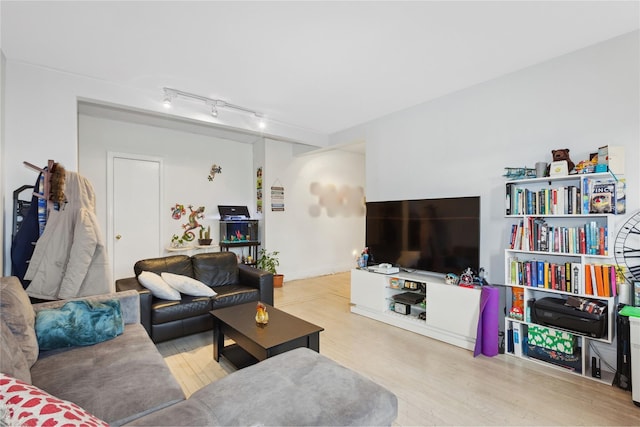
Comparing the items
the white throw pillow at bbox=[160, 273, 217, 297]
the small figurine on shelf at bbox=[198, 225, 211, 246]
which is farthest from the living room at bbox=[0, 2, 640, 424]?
the white throw pillow at bbox=[160, 273, 217, 297]

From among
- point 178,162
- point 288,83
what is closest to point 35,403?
point 288,83

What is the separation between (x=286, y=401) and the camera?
50.3 inches

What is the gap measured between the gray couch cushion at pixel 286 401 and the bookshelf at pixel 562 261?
1.91 m

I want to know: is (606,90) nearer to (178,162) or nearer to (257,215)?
(257,215)

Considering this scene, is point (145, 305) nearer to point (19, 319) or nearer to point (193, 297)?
point (193, 297)

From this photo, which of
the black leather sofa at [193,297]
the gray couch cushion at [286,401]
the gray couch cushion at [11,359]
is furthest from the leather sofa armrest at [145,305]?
the gray couch cushion at [286,401]

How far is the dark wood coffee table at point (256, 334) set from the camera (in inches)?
82.2

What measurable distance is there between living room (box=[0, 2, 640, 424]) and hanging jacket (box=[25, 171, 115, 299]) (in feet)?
1.75

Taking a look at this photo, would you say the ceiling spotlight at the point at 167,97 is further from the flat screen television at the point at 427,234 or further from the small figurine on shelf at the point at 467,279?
the small figurine on shelf at the point at 467,279

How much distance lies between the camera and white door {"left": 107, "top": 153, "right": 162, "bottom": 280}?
14.4 feet

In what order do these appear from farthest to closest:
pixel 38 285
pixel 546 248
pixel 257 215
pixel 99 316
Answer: pixel 257 215, pixel 546 248, pixel 38 285, pixel 99 316

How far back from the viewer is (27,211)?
2.69 meters

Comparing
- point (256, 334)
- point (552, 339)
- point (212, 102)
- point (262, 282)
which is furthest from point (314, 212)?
point (552, 339)

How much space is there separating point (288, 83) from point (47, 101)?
7.42ft
